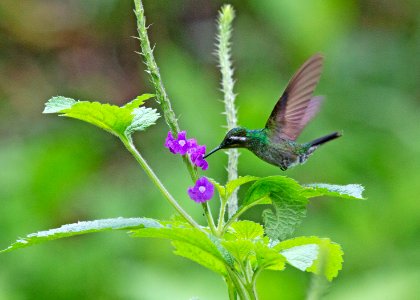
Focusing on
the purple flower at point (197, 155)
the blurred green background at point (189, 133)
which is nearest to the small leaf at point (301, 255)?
the purple flower at point (197, 155)

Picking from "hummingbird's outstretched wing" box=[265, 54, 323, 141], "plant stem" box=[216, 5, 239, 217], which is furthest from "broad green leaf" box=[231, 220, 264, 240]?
"hummingbird's outstretched wing" box=[265, 54, 323, 141]

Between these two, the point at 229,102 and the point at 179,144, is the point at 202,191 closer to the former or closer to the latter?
the point at 179,144

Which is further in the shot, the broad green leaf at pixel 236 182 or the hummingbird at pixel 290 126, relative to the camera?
the hummingbird at pixel 290 126

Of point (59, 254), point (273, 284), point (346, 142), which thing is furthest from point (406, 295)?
point (59, 254)

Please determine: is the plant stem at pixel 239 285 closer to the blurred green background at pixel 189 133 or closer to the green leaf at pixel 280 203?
the green leaf at pixel 280 203

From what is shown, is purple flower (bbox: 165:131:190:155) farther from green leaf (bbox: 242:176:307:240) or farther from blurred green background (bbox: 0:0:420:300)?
blurred green background (bbox: 0:0:420:300)

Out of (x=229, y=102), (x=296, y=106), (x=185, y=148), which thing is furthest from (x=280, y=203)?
(x=296, y=106)

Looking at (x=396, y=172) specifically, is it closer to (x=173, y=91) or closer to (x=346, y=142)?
Answer: (x=346, y=142)

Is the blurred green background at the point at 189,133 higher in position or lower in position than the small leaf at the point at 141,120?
higher
